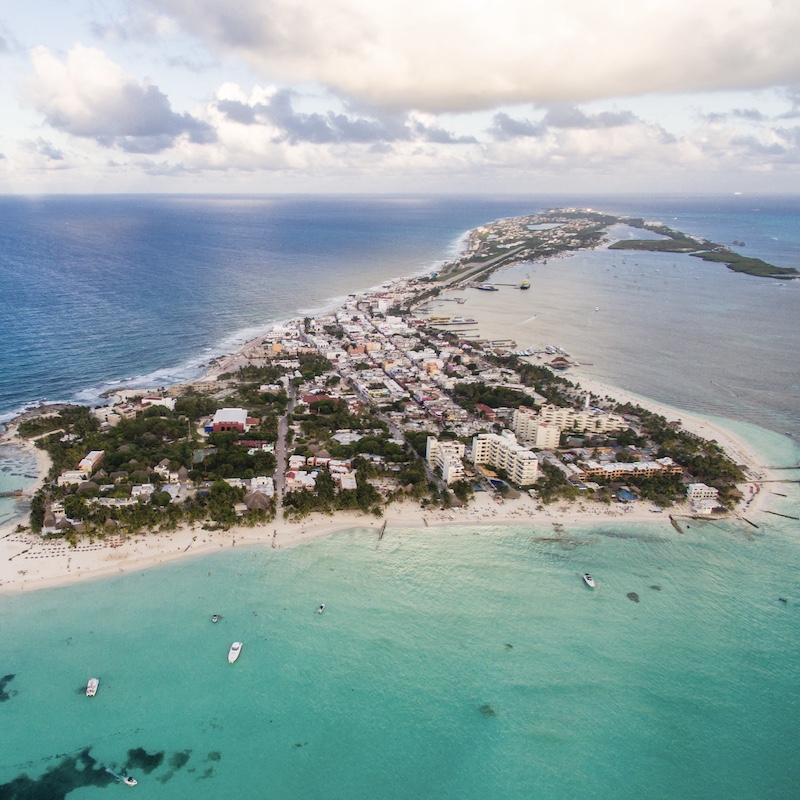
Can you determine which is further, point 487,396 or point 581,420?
point 487,396

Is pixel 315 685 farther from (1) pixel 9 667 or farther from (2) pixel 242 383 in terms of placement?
(2) pixel 242 383

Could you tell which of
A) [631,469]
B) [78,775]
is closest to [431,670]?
[78,775]

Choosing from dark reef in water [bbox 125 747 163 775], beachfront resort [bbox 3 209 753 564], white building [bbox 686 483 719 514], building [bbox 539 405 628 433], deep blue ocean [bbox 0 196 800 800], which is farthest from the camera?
building [bbox 539 405 628 433]

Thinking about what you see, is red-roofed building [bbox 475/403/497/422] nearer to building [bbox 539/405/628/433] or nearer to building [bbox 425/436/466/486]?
building [bbox 539/405/628/433]

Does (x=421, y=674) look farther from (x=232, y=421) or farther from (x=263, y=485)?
(x=232, y=421)

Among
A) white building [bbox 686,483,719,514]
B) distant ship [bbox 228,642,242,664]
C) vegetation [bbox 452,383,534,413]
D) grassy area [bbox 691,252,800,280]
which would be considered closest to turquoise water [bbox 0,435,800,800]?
distant ship [bbox 228,642,242,664]

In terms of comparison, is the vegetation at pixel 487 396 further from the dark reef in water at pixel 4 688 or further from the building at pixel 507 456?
the dark reef in water at pixel 4 688

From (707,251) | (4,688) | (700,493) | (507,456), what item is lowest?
(707,251)
